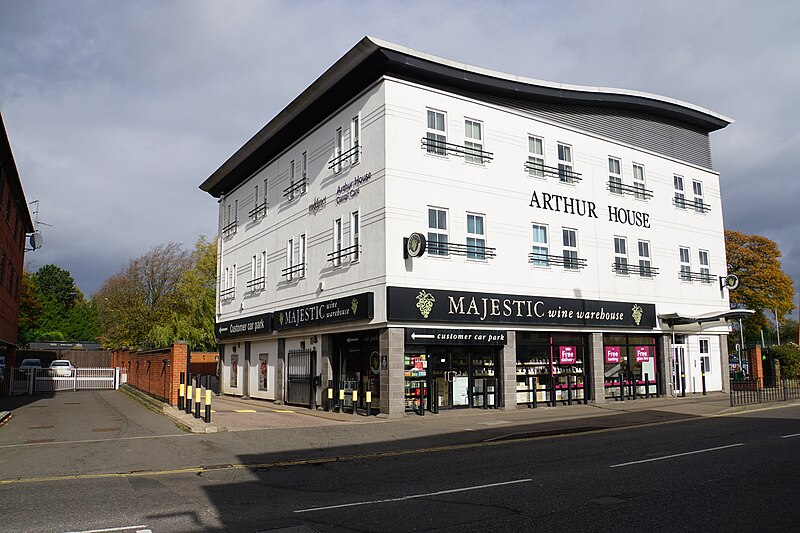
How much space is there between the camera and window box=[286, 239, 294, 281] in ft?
93.2

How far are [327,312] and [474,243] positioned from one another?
623 centimetres

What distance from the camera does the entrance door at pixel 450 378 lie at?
887 inches

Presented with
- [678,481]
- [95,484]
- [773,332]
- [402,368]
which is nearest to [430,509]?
[678,481]

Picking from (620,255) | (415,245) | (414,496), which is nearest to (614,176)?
(620,255)

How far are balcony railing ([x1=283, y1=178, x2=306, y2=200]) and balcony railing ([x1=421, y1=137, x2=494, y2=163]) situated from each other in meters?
7.11

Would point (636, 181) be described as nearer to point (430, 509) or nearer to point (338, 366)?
point (338, 366)

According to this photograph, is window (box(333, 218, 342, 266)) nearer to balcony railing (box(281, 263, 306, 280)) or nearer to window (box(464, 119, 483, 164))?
balcony railing (box(281, 263, 306, 280))

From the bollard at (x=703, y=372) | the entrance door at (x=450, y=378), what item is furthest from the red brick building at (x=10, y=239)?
the bollard at (x=703, y=372)

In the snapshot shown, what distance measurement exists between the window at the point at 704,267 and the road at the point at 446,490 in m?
19.2

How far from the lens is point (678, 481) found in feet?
32.0

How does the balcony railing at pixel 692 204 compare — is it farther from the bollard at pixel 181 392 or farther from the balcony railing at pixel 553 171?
the bollard at pixel 181 392

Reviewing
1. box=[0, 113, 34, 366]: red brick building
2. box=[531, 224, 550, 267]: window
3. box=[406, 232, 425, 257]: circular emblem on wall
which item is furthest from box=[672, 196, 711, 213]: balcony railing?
box=[0, 113, 34, 366]: red brick building

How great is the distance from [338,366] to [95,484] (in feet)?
48.7

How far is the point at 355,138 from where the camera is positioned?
24000 millimetres
